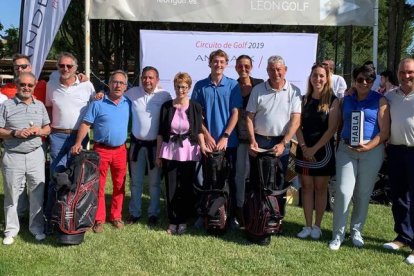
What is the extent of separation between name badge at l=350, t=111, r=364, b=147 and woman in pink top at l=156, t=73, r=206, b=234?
1.54 m

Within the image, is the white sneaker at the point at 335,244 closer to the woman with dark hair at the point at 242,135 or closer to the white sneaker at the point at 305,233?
the white sneaker at the point at 305,233

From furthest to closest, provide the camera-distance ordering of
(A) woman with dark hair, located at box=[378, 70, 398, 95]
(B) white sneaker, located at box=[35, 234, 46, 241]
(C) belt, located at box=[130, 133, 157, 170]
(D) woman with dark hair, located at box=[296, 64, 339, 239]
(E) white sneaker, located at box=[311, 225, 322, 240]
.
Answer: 1. (A) woman with dark hair, located at box=[378, 70, 398, 95]
2. (C) belt, located at box=[130, 133, 157, 170]
3. (E) white sneaker, located at box=[311, 225, 322, 240]
4. (B) white sneaker, located at box=[35, 234, 46, 241]
5. (D) woman with dark hair, located at box=[296, 64, 339, 239]

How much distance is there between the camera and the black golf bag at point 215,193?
16.9ft

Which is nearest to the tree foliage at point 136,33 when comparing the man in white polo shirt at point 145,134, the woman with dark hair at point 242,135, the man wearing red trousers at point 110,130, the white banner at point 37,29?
the white banner at point 37,29

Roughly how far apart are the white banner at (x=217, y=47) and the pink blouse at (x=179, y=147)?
2448 millimetres

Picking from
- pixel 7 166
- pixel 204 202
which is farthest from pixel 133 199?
pixel 7 166

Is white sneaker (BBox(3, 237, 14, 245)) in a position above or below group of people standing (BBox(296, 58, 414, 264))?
below

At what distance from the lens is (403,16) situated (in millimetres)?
15172

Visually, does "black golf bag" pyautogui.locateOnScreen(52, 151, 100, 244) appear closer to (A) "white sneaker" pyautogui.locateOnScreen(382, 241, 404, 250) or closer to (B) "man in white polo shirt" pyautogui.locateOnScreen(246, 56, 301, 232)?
(B) "man in white polo shirt" pyautogui.locateOnScreen(246, 56, 301, 232)

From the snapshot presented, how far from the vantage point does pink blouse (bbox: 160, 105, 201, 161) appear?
205 inches

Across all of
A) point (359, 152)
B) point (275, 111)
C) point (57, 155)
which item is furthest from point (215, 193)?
point (57, 155)

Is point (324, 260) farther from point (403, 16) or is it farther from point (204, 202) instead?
point (403, 16)

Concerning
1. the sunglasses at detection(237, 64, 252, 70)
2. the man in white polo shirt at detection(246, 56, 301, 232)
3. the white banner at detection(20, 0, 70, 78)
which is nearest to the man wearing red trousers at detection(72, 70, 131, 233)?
the sunglasses at detection(237, 64, 252, 70)

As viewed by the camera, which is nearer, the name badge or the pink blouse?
the name badge
